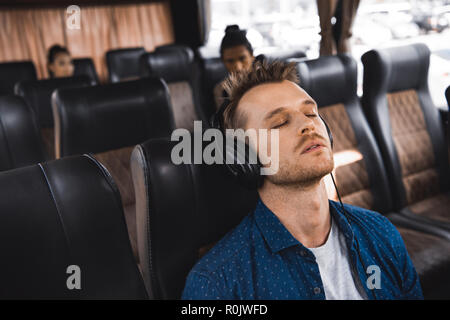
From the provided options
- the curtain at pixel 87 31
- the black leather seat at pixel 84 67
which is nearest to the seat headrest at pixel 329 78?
the black leather seat at pixel 84 67

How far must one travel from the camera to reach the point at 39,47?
5387mm

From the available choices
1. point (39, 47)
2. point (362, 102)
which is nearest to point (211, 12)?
point (39, 47)

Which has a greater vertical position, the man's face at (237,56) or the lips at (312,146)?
the man's face at (237,56)

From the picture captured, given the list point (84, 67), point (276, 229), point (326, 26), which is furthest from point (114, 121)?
point (84, 67)

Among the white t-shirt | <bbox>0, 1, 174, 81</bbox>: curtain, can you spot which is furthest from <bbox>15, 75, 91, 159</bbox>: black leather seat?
<bbox>0, 1, 174, 81</bbox>: curtain

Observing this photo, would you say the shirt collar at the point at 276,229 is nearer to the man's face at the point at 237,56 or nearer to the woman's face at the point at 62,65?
the man's face at the point at 237,56

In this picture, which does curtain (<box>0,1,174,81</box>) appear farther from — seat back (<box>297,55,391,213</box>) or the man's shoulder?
the man's shoulder

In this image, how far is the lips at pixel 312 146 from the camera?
0.92 meters

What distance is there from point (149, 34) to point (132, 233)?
4928 mm

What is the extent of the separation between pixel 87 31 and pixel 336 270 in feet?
18.3

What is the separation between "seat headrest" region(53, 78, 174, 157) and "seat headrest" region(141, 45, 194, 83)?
1.49 metres

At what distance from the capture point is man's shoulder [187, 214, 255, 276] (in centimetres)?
94

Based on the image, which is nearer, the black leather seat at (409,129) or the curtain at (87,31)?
the black leather seat at (409,129)

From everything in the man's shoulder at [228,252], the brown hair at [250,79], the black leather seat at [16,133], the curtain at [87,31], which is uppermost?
the curtain at [87,31]
